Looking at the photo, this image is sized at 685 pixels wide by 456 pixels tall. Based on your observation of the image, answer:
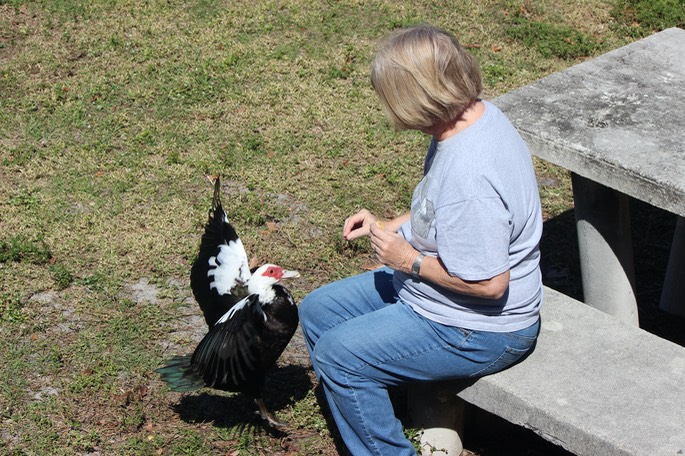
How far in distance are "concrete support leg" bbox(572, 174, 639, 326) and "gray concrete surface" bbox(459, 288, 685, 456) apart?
0.70 m

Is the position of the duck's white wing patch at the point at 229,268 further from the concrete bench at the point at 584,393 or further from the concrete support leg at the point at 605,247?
the concrete support leg at the point at 605,247

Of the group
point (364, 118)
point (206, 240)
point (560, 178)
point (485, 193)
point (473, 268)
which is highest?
point (485, 193)

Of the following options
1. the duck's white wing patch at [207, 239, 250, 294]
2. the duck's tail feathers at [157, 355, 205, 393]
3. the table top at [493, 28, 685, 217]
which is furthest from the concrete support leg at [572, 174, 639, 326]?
the duck's tail feathers at [157, 355, 205, 393]

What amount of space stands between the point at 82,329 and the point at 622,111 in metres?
2.81

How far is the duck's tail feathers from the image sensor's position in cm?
385

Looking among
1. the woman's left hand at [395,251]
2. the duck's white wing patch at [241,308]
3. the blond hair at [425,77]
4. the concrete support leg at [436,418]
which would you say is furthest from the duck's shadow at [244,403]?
the blond hair at [425,77]

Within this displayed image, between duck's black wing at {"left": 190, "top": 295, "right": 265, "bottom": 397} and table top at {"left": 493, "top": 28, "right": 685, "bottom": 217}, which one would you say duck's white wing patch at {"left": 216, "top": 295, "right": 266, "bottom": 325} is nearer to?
duck's black wing at {"left": 190, "top": 295, "right": 265, "bottom": 397}

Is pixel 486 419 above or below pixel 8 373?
below

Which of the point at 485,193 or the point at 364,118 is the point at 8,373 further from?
the point at 364,118

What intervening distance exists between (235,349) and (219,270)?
0.49 m

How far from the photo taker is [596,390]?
10.6ft

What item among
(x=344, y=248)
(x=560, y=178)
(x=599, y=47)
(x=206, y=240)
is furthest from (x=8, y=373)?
(x=599, y=47)

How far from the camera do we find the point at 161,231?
17.6 ft

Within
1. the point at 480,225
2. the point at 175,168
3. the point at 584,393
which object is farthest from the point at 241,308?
the point at 175,168
